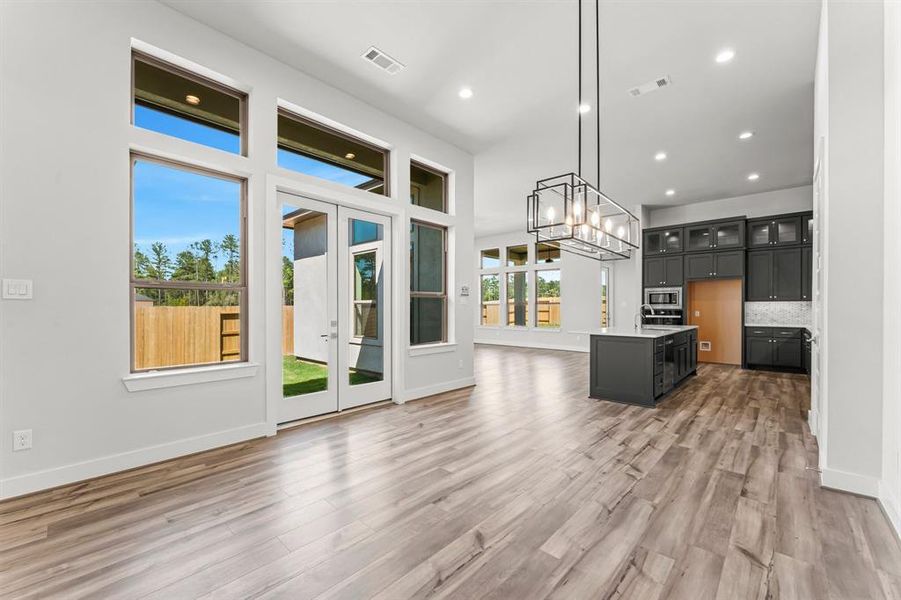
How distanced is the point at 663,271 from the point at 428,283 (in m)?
5.76

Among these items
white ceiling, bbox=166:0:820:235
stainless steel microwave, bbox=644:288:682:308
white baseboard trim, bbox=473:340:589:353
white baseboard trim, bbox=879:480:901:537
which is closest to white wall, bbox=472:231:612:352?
white baseboard trim, bbox=473:340:589:353

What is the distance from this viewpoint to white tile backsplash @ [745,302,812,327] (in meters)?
7.34

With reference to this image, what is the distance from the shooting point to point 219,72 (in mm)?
3512

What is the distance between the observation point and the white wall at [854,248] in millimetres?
2629

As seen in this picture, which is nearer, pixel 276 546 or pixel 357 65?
pixel 276 546

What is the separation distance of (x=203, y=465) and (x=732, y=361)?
935 centimetres

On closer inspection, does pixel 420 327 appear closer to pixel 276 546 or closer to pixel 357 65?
pixel 357 65

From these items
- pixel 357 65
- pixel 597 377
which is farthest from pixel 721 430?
pixel 357 65

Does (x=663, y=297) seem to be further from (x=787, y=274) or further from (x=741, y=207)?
(x=741, y=207)

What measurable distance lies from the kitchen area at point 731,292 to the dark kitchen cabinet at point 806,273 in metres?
0.01

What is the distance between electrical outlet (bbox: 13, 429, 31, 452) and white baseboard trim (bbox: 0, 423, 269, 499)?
0.59ft

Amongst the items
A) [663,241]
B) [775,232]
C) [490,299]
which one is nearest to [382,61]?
[663,241]

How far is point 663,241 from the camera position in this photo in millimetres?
8703

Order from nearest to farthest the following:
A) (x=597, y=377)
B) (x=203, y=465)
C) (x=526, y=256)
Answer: (x=203, y=465), (x=597, y=377), (x=526, y=256)
